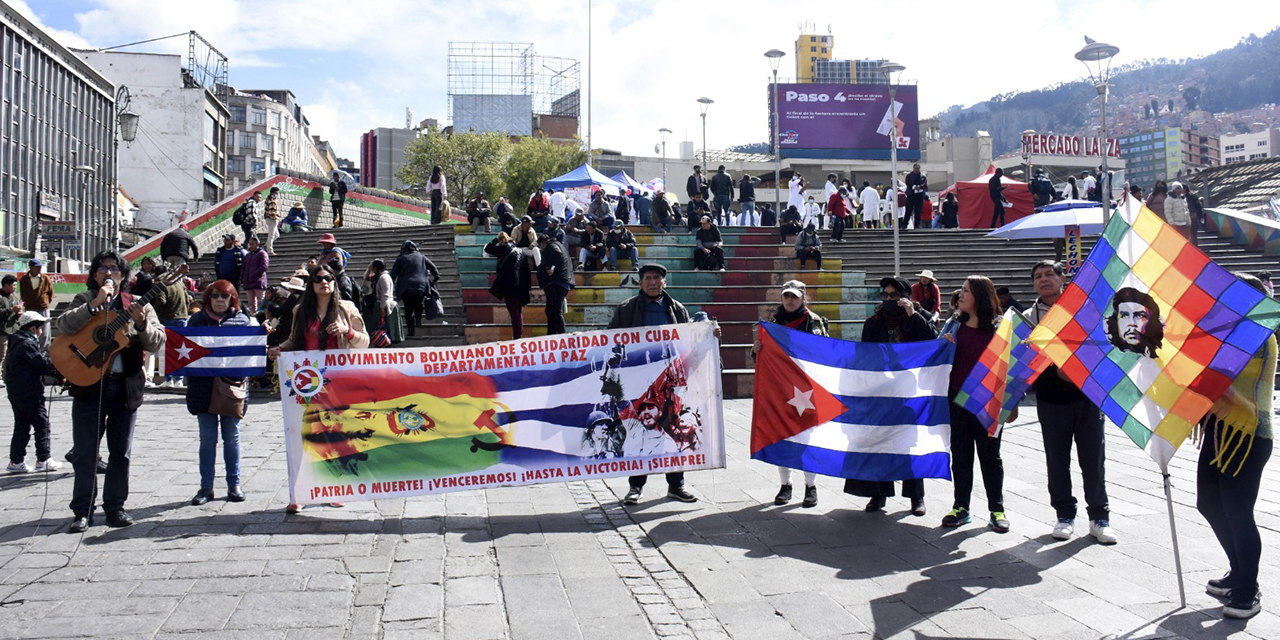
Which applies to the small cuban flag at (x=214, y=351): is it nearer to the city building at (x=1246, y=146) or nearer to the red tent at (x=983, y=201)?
the red tent at (x=983, y=201)

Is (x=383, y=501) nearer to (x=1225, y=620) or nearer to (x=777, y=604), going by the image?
(x=777, y=604)

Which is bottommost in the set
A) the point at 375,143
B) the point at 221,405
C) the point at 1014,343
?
the point at 221,405

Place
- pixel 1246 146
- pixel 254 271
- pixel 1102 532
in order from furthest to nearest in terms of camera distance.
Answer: pixel 1246 146 → pixel 254 271 → pixel 1102 532

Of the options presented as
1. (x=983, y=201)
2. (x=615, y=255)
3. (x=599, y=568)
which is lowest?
(x=599, y=568)

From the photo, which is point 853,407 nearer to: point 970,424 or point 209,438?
point 970,424

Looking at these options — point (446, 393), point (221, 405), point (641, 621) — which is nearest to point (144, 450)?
point (221, 405)

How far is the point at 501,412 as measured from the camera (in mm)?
6336

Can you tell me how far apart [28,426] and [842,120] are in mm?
45950

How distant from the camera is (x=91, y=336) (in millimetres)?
5930

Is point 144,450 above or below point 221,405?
below

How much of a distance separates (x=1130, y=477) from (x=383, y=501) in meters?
5.65

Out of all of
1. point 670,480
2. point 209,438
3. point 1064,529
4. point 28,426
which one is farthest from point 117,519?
point 1064,529

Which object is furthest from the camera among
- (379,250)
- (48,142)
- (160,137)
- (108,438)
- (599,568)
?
(160,137)

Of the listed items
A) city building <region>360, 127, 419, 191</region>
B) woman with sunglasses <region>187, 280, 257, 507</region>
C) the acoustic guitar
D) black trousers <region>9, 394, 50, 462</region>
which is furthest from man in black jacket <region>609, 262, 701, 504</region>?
city building <region>360, 127, 419, 191</region>
